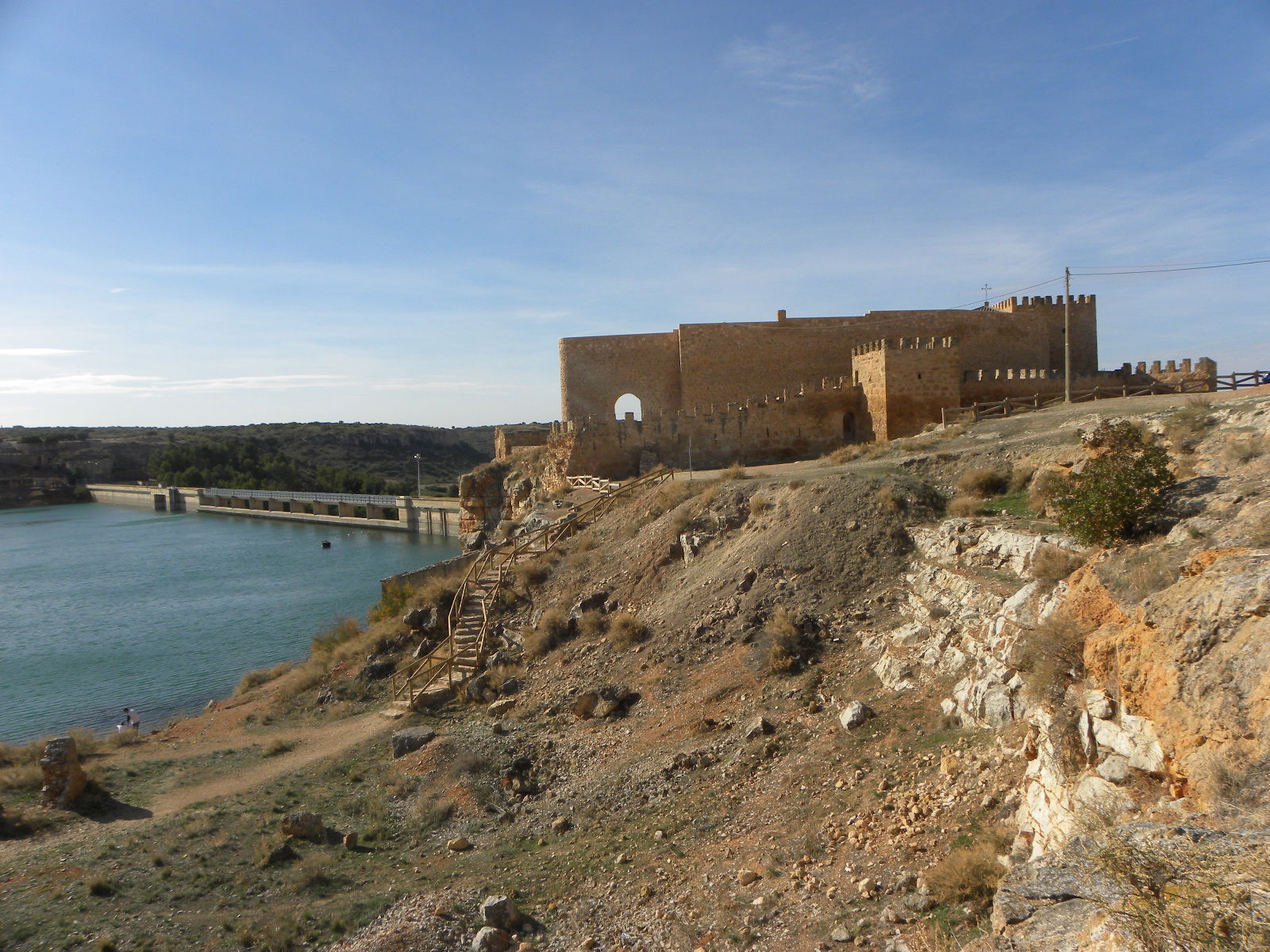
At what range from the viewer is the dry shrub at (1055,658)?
6.51 metres

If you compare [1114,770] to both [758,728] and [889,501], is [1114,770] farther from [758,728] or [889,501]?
[889,501]

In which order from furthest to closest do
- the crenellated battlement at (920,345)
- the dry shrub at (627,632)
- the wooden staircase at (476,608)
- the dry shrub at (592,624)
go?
the crenellated battlement at (920,345)
the wooden staircase at (476,608)
the dry shrub at (592,624)
the dry shrub at (627,632)

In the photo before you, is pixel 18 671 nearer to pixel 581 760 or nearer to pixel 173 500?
pixel 581 760

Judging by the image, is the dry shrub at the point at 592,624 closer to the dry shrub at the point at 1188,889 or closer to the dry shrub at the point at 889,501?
the dry shrub at the point at 889,501

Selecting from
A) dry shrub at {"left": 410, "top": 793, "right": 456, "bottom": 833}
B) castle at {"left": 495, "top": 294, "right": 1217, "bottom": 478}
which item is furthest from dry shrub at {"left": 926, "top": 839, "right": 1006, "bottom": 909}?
castle at {"left": 495, "top": 294, "right": 1217, "bottom": 478}

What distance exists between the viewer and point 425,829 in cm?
941

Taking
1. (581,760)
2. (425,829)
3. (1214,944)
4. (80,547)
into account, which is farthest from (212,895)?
(80,547)

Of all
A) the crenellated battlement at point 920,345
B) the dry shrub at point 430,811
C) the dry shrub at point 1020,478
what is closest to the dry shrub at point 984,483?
the dry shrub at point 1020,478

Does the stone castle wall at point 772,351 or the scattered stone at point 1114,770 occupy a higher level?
the stone castle wall at point 772,351

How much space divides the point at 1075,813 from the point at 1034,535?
16.5 ft

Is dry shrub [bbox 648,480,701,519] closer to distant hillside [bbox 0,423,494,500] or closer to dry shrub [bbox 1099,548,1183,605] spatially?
dry shrub [bbox 1099,548,1183,605]

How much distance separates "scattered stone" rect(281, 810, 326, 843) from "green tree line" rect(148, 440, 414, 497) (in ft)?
174

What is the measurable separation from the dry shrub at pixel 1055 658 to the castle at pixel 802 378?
14107 mm

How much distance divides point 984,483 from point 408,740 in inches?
379
